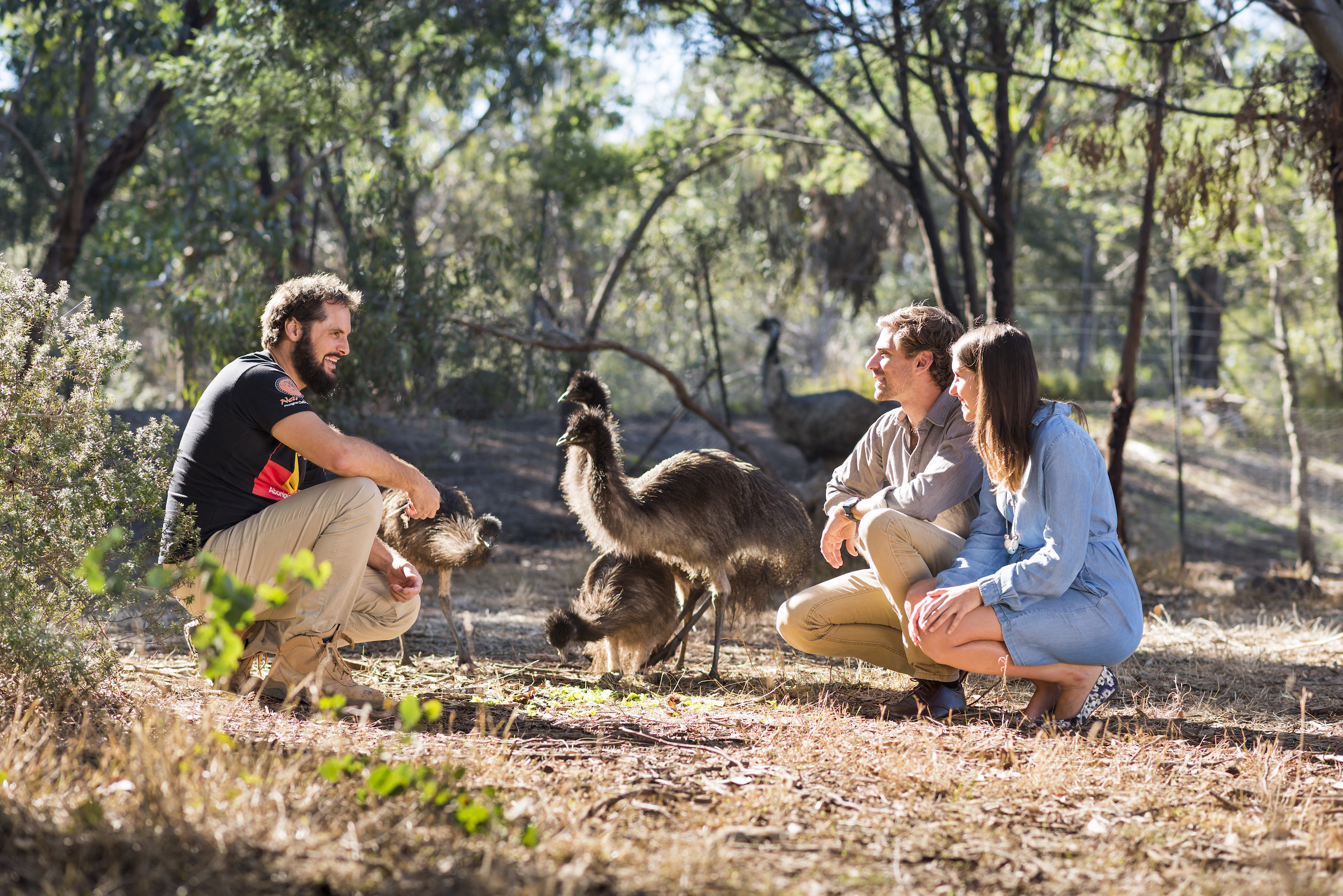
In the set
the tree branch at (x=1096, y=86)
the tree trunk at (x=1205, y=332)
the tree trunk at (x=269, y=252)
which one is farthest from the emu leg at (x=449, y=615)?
the tree trunk at (x=1205, y=332)

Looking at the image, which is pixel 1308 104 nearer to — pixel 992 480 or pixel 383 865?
pixel 992 480

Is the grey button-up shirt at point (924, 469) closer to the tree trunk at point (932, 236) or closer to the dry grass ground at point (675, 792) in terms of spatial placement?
the dry grass ground at point (675, 792)

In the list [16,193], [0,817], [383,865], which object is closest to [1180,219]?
[383,865]

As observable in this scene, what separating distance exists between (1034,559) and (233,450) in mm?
3036

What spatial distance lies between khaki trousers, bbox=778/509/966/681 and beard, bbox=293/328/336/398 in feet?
7.18

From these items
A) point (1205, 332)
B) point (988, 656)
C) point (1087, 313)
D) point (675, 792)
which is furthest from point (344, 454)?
point (1087, 313)

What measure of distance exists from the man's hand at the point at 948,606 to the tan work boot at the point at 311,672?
2.07 m

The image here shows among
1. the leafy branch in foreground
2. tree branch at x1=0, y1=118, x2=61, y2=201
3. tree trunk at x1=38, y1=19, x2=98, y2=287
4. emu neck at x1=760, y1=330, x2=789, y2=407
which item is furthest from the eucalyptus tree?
tree branch at x1=0, y1=118, x2=61, y2=201

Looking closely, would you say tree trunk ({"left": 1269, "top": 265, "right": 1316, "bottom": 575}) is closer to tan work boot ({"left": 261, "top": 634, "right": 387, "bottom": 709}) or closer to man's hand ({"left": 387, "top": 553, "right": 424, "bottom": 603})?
man's hand ({"left": 387, "top": 553, "right": 424, "bottom": 603})

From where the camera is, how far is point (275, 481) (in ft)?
14.2

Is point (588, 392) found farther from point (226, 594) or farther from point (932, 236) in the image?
point (932, 236)

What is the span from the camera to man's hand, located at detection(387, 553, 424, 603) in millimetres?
4590

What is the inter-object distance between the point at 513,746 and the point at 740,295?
93.1 ft

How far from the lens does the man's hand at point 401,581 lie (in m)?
4.59
